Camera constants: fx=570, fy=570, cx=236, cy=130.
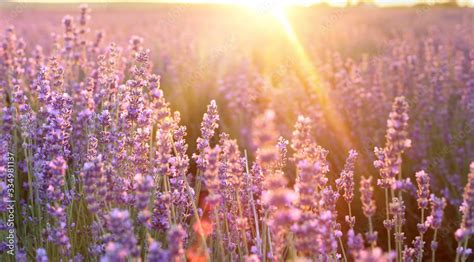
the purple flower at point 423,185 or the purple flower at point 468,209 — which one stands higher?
the purple flower at point 423,185

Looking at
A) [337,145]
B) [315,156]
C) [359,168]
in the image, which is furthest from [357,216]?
[315,156]

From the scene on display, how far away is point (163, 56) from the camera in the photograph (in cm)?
801

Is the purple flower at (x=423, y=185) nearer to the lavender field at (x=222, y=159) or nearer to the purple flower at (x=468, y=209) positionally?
the lavender field at (x=222, y=159)

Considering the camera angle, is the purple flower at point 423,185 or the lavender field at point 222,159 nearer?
the lavender field at point 222,159

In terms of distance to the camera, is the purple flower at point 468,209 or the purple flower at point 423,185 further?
the purple flower at point 423,185

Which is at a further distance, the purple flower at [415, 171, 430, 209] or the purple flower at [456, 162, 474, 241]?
the purple flower at [415, 171, 430, 209]

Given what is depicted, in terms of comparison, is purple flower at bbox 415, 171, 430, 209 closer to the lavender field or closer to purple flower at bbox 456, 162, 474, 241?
the lavender field

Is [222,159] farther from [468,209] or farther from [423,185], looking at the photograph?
[468,209]

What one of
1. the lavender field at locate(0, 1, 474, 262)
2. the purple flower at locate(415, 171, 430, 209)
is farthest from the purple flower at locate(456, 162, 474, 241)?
the purple flower at locate(415, 171, 430, 209)

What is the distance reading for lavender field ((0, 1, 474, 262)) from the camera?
1914 millimetres

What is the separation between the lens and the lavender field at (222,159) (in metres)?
1.91

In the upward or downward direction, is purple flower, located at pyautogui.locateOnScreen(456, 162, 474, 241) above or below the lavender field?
below

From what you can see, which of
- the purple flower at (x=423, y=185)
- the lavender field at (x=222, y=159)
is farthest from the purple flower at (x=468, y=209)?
the purple flower at (x=423, y=185)

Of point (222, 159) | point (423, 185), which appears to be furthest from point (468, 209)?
point (222, 159)
